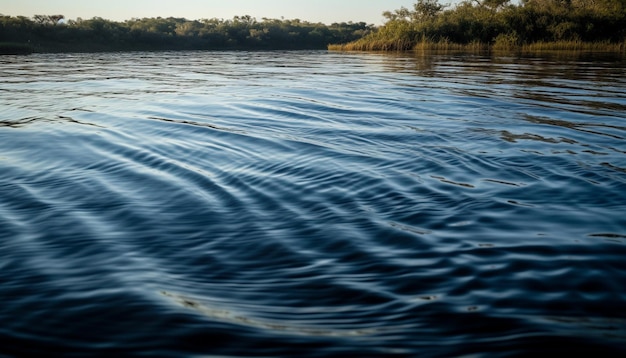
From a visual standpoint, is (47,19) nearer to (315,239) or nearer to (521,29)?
(521,29)

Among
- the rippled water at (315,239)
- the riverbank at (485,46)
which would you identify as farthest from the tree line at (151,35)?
the rippled water at (315,239)

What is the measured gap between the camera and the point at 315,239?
291 cm

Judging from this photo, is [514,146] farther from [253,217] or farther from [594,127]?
[253,217]

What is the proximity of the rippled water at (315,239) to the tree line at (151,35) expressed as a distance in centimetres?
3933

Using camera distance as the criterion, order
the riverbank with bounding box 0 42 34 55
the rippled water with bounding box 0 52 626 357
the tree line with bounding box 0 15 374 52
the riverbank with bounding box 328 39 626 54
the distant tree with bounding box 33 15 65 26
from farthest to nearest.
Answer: the distant tree with bounding box 33 15 65 26
the tree line with bounding box 0 15 374 52
the riverbank with bounding box 0 42 34 55
the riverbank with bounding box 328 39 626 54
the rippled water with bounding box 0 52 626 357

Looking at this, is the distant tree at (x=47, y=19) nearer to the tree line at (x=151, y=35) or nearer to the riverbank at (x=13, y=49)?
the tree line at (x=151, y=35)

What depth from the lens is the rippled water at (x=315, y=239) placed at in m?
1.93

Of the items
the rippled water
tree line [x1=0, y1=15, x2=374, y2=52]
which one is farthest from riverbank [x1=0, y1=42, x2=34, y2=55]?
the rippled water

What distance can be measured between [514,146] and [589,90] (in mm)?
6563

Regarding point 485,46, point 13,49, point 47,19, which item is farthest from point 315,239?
point 47,19

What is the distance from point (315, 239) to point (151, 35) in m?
58.5

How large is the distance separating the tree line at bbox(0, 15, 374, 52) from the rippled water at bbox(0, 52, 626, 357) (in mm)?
39333

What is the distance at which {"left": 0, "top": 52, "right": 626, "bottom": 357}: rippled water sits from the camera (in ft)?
6.34

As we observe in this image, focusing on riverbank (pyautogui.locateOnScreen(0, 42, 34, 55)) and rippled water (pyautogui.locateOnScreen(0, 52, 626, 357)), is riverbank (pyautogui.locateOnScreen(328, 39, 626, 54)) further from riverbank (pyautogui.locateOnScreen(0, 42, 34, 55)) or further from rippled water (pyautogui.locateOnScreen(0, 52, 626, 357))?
rippled water (pyautogui.locateOnScreen(0, 52, 626, 357))
